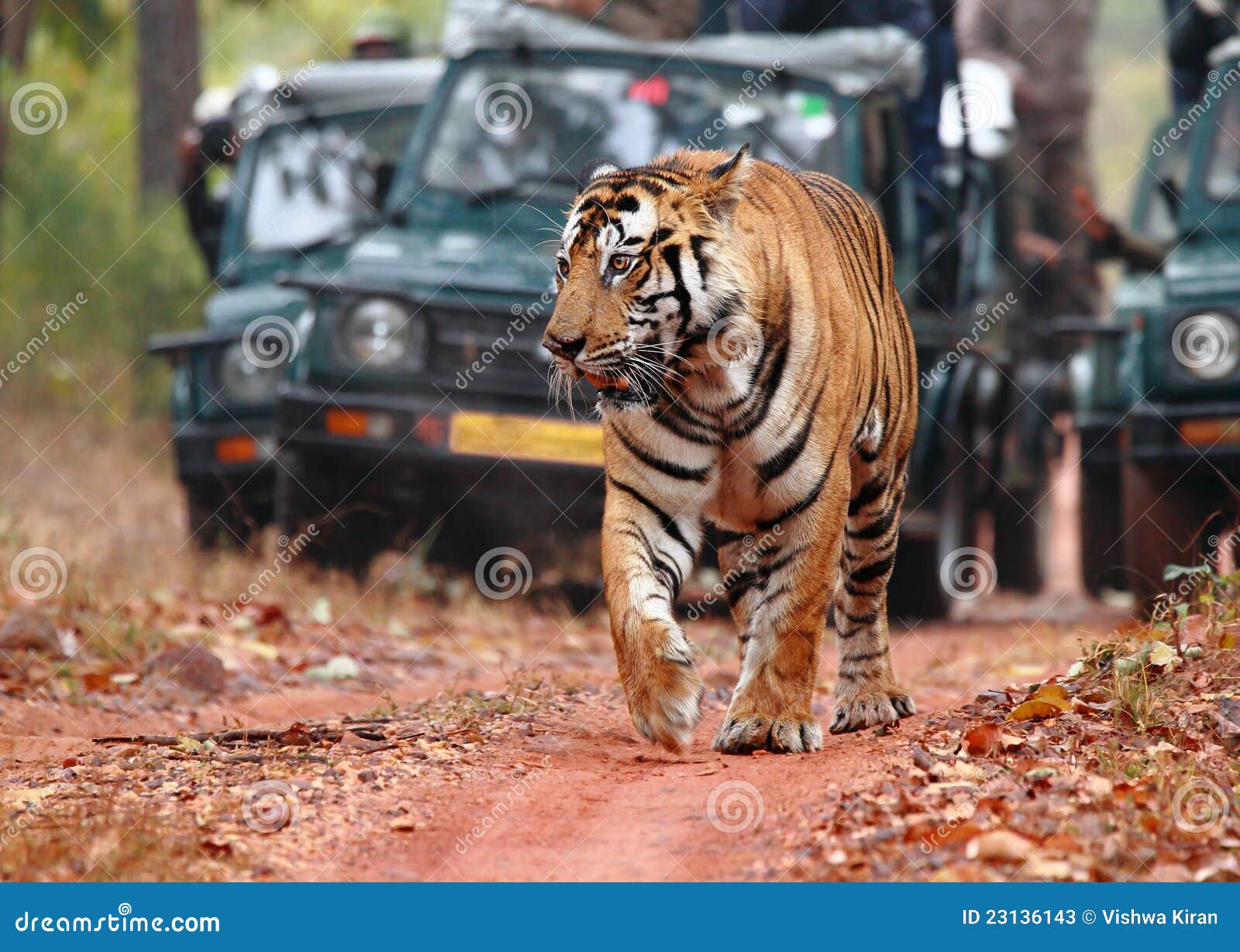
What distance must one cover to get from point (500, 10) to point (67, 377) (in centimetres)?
786

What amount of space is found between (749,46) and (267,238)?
11.3 feet

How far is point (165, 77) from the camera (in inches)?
629

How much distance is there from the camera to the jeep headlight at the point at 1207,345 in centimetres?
754

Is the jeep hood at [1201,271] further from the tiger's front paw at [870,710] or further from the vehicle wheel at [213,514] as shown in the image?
the vehicle wheel at [213,514]

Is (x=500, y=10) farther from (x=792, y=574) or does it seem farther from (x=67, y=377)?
(x=67, y=377)

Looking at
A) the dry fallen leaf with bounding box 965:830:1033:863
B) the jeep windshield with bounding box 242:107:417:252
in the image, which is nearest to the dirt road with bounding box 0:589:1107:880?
the dry fallen leaf with bounding box 965:830:1033:863

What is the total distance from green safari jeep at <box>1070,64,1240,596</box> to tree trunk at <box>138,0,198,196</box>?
10.5m

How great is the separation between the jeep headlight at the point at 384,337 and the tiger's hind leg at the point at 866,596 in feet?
9.87

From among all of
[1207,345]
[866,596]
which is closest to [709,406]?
[866,596]

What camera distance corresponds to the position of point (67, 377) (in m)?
14.7

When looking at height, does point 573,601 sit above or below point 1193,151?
below

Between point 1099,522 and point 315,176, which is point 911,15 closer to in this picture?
point 1099,522

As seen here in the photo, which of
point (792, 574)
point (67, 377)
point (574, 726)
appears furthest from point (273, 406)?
point (67, 377)

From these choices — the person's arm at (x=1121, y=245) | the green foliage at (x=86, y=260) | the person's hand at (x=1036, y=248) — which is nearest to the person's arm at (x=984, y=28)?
the person's hand at (x=1036, y=248)
